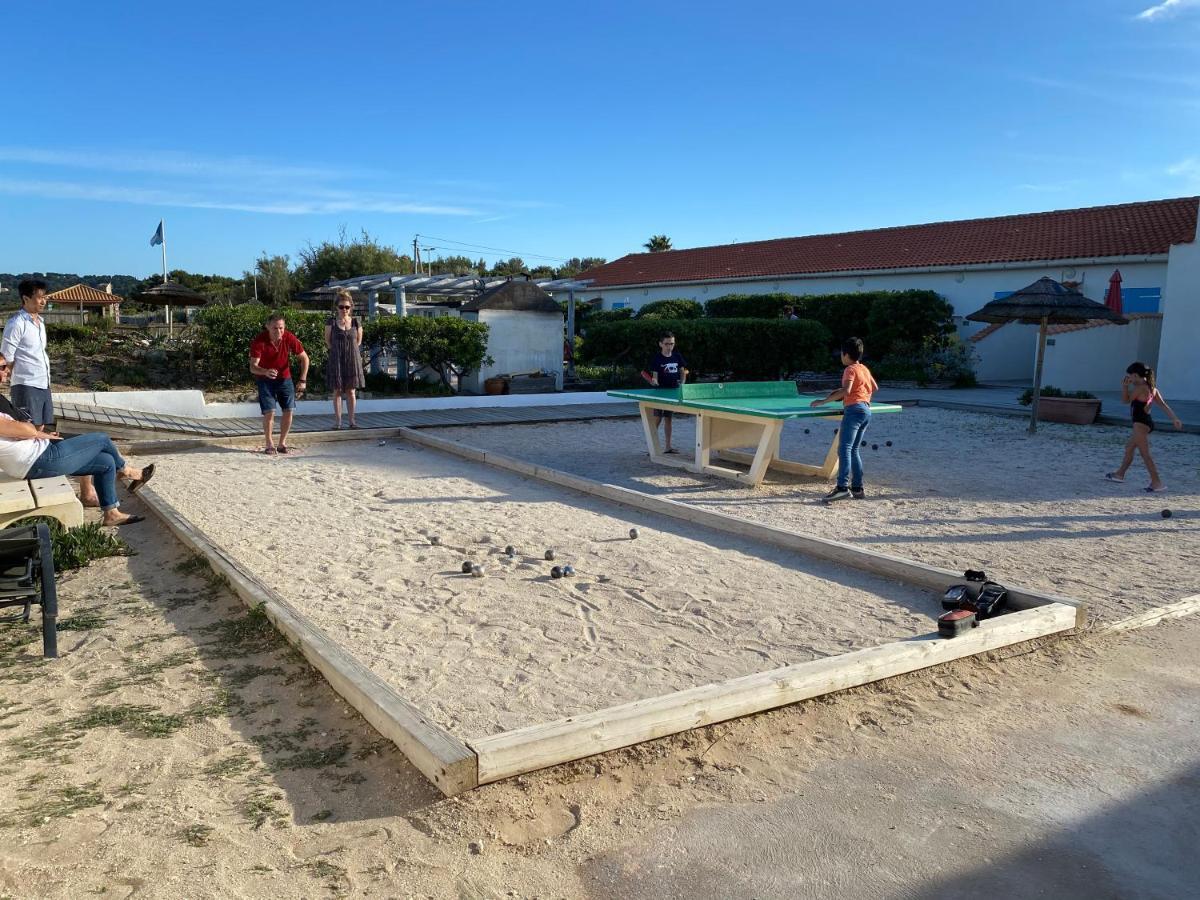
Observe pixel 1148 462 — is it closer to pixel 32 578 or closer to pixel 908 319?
pixel 32 578

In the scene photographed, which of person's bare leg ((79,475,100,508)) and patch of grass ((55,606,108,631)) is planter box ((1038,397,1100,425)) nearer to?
person's bare leg ((79,475,100,508))

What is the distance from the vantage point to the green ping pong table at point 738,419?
29.4ft

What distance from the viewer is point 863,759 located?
3512 millimetres

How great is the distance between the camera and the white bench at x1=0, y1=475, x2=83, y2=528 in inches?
211

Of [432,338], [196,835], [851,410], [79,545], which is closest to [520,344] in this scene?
[432,338]

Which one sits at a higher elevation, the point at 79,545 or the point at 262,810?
the point at 79,545

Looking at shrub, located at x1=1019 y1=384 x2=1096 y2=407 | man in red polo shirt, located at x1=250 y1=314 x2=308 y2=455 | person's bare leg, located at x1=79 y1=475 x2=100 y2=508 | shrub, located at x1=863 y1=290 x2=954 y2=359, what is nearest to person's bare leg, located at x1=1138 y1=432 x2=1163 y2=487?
shrub, located at x1=1019 y1=384 x2=1096 y2=407

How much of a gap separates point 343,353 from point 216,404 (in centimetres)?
313

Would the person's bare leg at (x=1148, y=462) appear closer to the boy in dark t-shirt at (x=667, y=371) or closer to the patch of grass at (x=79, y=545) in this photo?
the boy in dark t-shirt at (x=667, y=371)

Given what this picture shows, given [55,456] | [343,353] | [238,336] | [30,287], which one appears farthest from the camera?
[238,336]

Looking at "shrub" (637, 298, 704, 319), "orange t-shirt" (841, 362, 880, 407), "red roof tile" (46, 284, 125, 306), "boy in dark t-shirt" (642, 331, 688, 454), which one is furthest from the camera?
"red roof tile" (46, 284, 125, 306)

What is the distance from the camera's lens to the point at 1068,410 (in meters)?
15.1

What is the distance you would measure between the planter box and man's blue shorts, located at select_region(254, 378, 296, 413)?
11846mm

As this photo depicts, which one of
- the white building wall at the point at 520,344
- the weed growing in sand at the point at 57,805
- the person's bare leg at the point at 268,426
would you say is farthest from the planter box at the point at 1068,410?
the weed growing in sand at the point at 57,805
